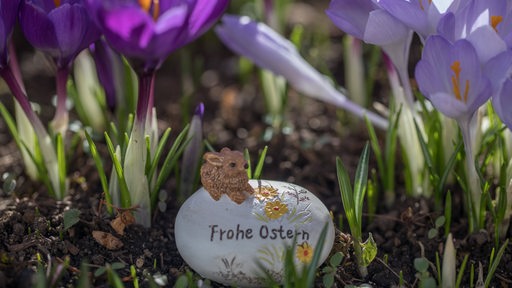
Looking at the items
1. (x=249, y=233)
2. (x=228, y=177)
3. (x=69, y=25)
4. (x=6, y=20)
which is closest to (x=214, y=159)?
(x=228, y=177)

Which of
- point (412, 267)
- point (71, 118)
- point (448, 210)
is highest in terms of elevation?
point (448, 210)

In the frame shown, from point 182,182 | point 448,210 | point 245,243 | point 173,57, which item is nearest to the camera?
point 245,243

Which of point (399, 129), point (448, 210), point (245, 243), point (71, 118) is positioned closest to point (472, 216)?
point (448, 210)

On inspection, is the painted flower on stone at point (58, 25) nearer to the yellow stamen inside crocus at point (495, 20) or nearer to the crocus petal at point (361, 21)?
the crocus petal at point (361, 21)

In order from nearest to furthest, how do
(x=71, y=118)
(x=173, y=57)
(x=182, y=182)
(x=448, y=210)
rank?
(x=448, y=210)
(x=182, y=182)
(x=71, y=118)
(x=173, y=57)

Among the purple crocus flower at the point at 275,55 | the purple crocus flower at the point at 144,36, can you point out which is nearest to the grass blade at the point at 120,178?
the purple crocus flower at the point at 144,36

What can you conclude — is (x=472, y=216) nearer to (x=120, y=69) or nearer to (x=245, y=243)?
(x=245, y=243)

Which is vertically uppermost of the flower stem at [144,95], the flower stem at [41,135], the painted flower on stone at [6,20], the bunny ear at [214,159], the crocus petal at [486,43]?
the crocus petal at [486,43]

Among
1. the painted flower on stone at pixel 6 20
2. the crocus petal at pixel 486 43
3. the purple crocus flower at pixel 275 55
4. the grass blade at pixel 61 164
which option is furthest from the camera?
the purple crocus flower at pixel 275 55
